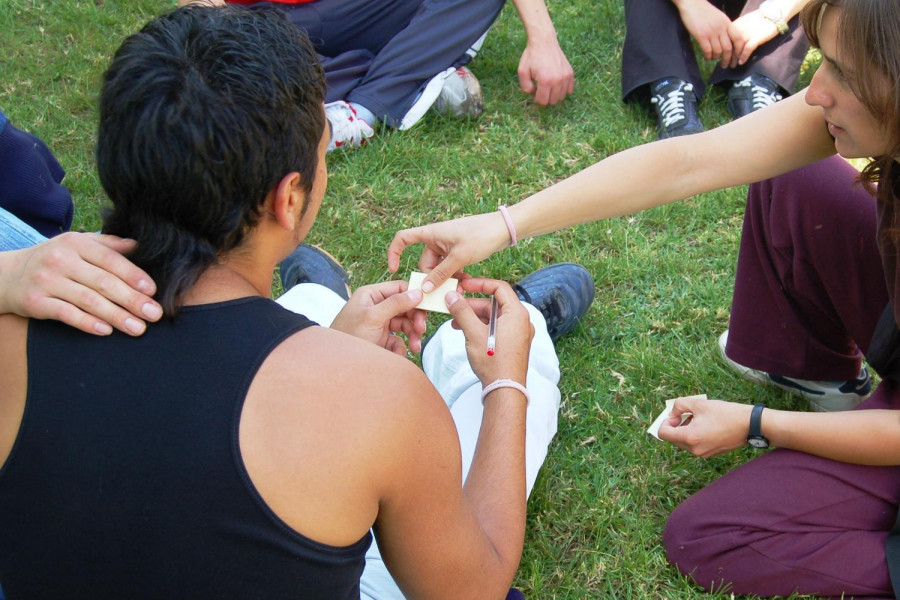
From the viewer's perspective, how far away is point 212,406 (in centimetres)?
128

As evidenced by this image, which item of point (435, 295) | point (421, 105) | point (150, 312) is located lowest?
point (421, 105)

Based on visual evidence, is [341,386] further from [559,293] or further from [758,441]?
[559,293]

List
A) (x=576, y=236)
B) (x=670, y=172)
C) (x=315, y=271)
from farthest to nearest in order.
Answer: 1. (x=576, y=236)
2. (x=315, y=271)
3. (x=670, y=172)

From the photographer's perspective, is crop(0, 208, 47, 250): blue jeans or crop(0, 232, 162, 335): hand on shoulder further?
crop(0, 208, 47, 250): blue jeans

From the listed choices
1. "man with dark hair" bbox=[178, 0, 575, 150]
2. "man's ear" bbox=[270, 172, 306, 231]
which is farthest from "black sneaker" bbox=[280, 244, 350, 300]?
"man's ear" bbox=[270, 172, 306, 231]

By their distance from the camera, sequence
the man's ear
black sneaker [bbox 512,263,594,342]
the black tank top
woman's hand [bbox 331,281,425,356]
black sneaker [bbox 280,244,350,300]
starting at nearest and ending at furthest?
the black tank top → the man's ear → woman's hand [bbox 331,281,425,356] → black sneaker [bbox 512,263,594,342] → black sneaker [bbox 280,244,350,300]

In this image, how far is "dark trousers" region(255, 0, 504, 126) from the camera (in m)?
4.09

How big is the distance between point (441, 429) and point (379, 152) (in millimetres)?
2698

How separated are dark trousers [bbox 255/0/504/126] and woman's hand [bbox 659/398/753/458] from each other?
2270 mm

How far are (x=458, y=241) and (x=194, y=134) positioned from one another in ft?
3.58

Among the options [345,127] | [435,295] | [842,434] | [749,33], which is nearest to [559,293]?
[435,295]

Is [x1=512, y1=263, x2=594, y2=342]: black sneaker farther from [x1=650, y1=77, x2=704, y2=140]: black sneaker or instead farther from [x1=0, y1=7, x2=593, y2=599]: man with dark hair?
[x1=0, y1=7, x2=593, y2=599]: man with dark hair

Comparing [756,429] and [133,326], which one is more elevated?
[133,326]

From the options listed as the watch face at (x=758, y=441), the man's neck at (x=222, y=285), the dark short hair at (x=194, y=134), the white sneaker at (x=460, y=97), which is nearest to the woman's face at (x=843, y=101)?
the watch face at (x=758, y=441)
